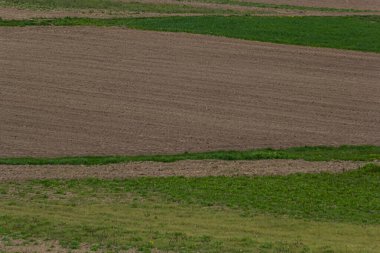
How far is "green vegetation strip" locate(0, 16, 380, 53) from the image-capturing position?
54.6 m

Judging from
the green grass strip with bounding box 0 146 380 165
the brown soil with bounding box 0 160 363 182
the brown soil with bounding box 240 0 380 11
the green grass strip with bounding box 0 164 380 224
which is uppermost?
the green grass strip with bounding box 0 164 380 224

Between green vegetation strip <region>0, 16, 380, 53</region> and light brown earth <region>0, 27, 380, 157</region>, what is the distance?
146cm

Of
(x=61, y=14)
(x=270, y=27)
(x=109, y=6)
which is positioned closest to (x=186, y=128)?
(x=270, y=27)

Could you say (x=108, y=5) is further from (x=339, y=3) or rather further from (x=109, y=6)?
(x=339, y=3)

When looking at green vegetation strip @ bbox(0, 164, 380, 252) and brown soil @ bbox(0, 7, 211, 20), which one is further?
brown soil @ bbox(0, 7, 211, 20)

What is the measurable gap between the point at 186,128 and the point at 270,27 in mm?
21184

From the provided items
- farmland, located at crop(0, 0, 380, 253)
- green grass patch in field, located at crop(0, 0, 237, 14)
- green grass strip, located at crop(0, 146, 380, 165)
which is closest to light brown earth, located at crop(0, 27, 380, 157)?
farmland, located at crop(0, 0, 380, 253)

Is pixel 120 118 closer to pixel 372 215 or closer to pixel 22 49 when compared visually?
pixel 22 49

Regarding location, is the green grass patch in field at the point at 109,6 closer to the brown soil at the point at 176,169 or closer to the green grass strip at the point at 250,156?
the green grass strip at the point at 250,156

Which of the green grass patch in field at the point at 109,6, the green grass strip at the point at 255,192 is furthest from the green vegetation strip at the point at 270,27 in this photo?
the green grass strip at the point at 255,192

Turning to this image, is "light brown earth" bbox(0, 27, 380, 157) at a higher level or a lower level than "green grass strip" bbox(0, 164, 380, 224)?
lower

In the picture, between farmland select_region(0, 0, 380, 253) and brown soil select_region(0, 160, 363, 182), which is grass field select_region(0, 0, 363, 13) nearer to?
farmland select_region(0, 0, 380, 253)

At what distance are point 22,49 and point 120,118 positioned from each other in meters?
12.4

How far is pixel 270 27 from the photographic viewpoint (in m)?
57.7
